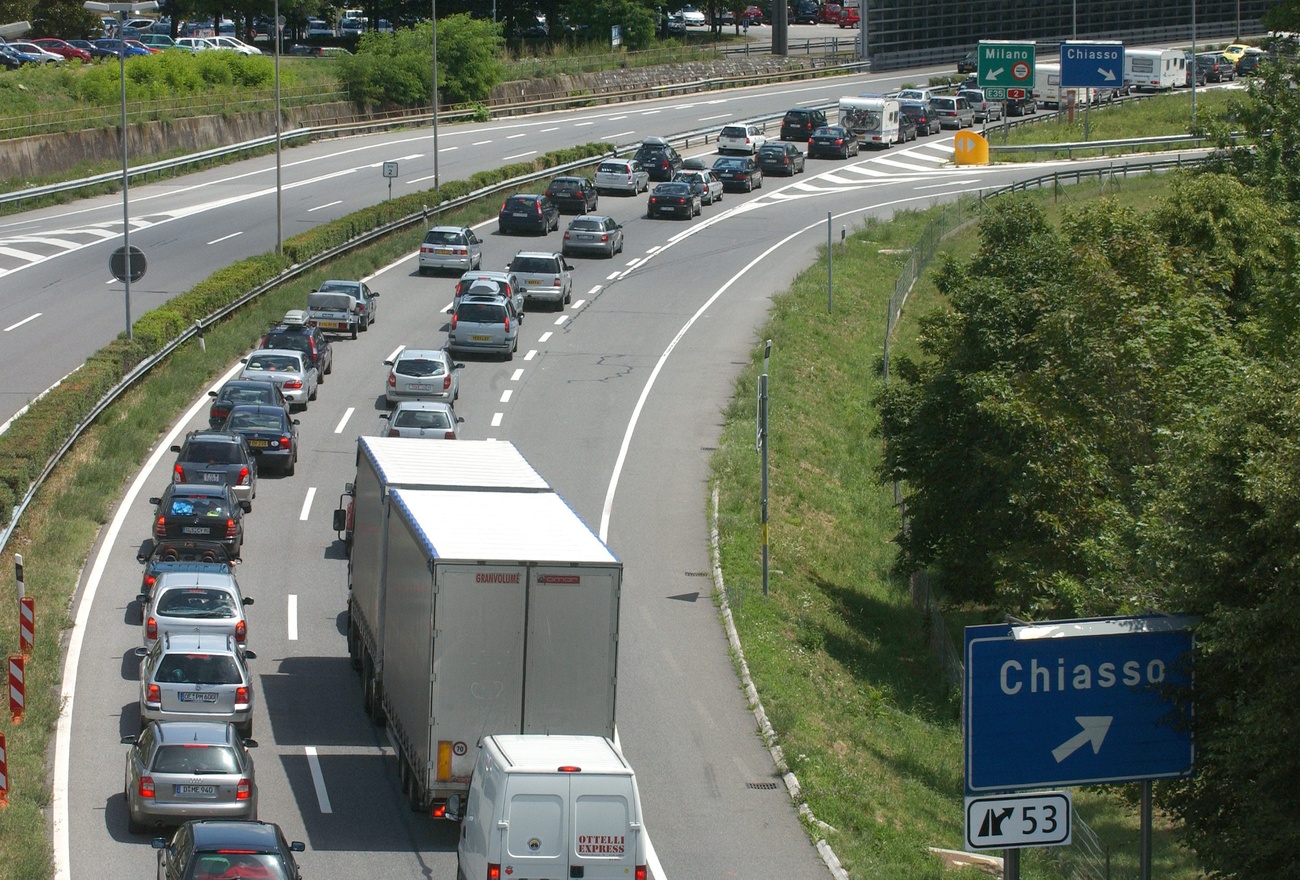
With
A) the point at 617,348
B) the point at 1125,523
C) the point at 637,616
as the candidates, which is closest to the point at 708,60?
the point at 617,348

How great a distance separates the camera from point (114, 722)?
74.4 ft

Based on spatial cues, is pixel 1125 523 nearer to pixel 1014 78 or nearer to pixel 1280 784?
pixel 1280 784

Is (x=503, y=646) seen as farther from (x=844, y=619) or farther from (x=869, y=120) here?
(x=869, y=120)

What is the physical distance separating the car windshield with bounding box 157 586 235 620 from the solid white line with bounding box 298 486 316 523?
801cm

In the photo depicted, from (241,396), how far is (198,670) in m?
15.2

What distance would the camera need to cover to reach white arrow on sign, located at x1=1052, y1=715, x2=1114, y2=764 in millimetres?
12266

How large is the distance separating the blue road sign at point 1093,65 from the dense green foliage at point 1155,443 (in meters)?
33.8

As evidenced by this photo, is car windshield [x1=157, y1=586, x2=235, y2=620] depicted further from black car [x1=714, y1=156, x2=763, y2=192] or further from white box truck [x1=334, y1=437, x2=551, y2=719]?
black car [x1=714, y1=156, x2=763, y2=192]

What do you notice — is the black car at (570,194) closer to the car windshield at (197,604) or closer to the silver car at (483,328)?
the silver car at (483,328)

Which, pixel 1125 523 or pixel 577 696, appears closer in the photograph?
pixel 577 696

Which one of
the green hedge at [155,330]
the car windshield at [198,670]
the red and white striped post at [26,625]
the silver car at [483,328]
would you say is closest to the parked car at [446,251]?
the green hedge at [155,330]

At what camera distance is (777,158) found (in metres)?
74.9

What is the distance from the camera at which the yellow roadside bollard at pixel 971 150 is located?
7606 centimetres

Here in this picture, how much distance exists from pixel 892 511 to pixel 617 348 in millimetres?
9780
